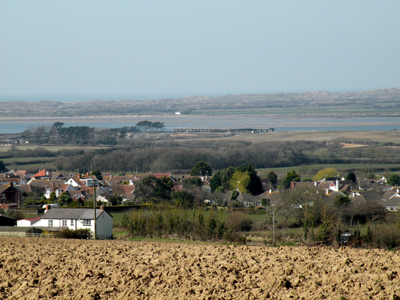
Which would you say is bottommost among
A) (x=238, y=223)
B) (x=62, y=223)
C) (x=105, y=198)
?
(x=105, y=198)

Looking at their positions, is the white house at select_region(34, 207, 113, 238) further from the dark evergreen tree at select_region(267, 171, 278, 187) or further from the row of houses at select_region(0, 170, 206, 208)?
the dark evergreen tree at select_region(267, 171, 278, 187)

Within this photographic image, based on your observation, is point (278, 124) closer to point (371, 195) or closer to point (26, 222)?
point (371, 195)

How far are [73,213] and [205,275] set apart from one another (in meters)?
15.4

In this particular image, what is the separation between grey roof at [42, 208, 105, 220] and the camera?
2356cm

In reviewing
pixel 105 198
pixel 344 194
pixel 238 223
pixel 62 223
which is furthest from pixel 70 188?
pixel 344 194

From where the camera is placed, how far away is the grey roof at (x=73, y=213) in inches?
928

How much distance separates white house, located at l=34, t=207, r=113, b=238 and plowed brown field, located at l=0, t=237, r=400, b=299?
1021 centimetres

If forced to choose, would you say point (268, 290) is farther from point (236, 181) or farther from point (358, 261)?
point (236, 181)

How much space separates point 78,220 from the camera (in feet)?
78.1

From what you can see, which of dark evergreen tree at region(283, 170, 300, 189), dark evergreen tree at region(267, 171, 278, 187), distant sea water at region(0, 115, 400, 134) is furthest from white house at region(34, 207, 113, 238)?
distant sea water at region(0, 115, 400, 134)

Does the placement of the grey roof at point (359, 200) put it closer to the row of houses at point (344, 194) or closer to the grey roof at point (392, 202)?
the row of houses at point (344, 194)

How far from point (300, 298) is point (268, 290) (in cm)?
71

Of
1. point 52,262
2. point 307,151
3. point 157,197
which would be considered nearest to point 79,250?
point 52,262

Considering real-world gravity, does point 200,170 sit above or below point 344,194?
below
